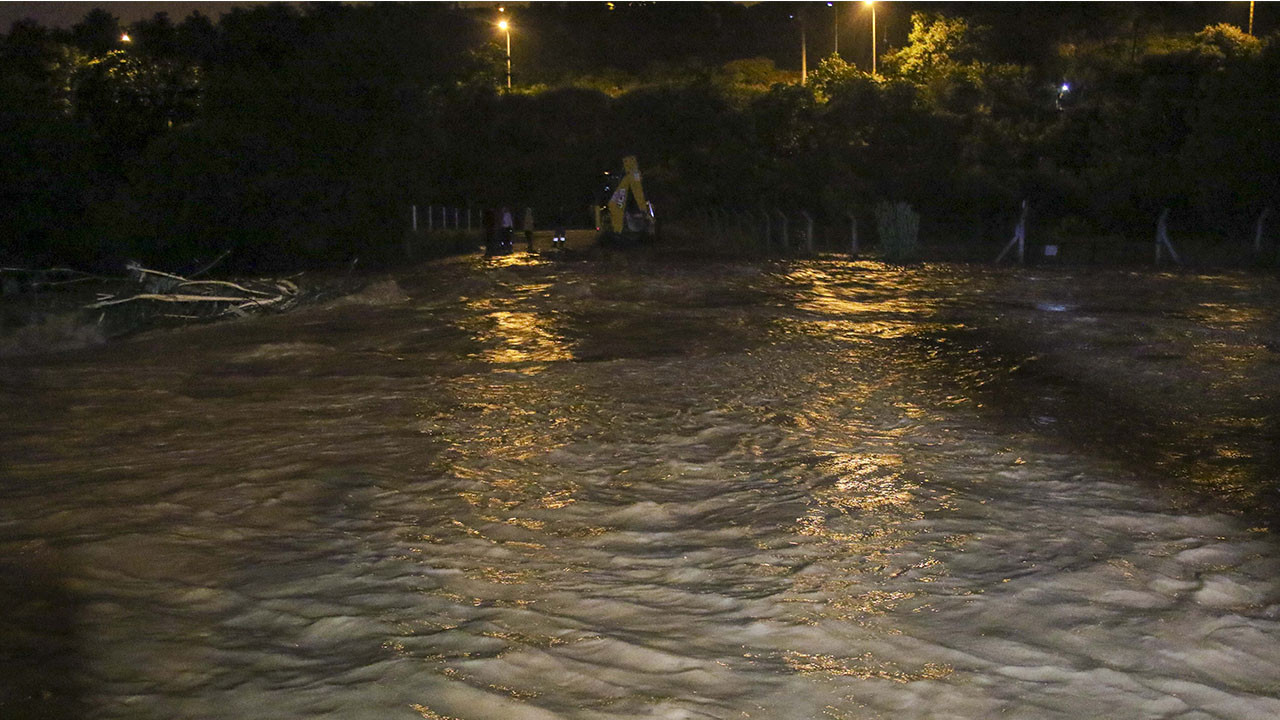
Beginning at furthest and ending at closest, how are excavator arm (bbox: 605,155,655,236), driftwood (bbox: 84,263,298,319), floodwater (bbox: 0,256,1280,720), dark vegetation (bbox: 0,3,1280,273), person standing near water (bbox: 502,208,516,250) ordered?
excavator arm (bbox: 605,155,655,236), person standing near water (bbox: 502,208,516,250), dark vegetation (bbox: 0,3,1280,273), driftwood (bbox: 84,263,298,319), floodwater (bbox: 0,256,1280,720)

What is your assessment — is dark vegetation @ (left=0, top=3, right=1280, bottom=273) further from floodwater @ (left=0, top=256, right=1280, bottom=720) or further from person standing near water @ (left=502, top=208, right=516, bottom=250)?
floodwater @ (left=0, top=256, right=1280, bottom=720)

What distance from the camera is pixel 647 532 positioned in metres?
7.24

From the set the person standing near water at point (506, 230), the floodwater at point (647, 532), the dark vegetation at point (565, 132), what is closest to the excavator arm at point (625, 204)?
the person standing near water at point (506, 230)

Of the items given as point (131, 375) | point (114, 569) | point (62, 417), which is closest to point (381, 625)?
point (114, 569)

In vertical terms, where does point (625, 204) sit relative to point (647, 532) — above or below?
above

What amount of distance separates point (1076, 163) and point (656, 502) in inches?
1592

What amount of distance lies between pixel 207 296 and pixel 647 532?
1530 cm

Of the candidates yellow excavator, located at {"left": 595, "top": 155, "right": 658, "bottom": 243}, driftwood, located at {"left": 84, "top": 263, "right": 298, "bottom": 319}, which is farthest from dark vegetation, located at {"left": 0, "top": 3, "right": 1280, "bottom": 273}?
driftwood, located at {"left": 84, "top": 263, "right": 298, "bottom": 319}

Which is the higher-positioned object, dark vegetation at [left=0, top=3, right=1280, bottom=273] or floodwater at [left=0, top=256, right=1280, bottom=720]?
dark vegetation at [left=0, top=3, right=1280, bottom=273]

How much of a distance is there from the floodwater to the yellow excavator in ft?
68.8

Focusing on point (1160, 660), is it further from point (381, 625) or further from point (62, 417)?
point (62, 417)

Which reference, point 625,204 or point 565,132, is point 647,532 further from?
point 565,132

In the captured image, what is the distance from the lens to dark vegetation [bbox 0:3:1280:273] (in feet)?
97.2

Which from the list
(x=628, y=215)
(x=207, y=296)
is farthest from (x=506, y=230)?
(x=207, y=296)
